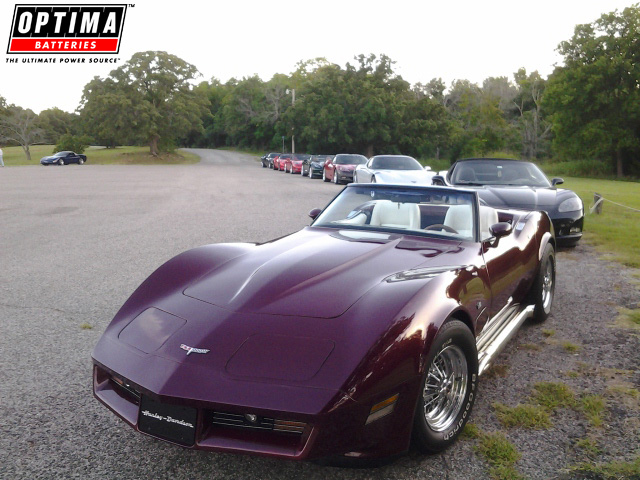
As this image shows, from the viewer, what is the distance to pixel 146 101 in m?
53.7

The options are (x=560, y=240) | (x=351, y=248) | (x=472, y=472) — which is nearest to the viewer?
(x=472, y=472)

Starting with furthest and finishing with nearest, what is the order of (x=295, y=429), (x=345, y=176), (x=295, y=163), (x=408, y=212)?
(x=295, y=163), (x=345, y=176), (x=408, y=212), (x=295, y=429)

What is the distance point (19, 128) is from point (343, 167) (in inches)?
2189

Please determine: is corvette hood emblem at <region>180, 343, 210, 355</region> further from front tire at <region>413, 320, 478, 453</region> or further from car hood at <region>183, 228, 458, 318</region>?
front tire at <region>413, 320, 478, 453</region>

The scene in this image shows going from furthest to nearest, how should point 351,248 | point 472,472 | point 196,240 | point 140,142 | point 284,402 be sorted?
point 140,142 < point 196,240 < point 351,248 < point 472,472 < point 284,402

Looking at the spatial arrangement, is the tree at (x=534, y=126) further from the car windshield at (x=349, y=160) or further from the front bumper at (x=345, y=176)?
the front bumper at (x=345, y=176)

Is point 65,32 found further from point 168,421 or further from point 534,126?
point 534,126

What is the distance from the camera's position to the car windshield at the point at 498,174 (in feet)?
30.6

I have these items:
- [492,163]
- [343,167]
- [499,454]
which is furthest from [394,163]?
[499,454]

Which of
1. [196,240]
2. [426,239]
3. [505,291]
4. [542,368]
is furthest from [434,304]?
[196,240]

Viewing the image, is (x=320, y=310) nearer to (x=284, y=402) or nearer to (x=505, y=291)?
(x=284, y=402)

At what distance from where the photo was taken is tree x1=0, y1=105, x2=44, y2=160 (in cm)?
6381

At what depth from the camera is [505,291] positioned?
395 cm

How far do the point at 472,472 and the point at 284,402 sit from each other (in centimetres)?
110
